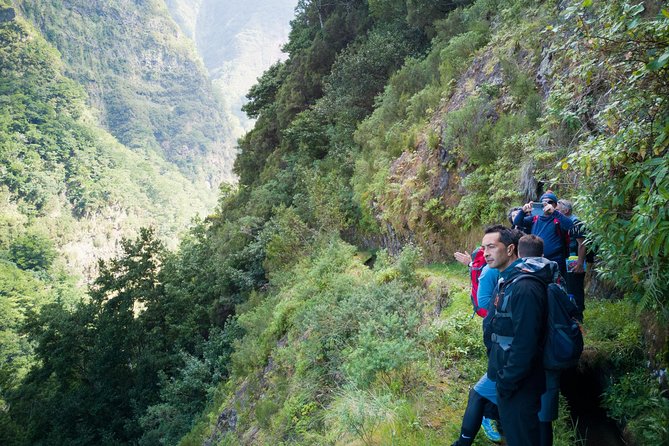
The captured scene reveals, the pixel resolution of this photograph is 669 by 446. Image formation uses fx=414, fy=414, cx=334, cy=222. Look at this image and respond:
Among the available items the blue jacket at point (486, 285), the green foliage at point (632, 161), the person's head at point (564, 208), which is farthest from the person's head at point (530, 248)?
the person's head at point (564, 208)

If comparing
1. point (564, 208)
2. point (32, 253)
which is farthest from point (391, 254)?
point (32, 253)

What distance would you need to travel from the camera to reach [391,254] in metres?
10.6

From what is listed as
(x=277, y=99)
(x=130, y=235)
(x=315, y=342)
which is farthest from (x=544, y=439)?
(x=130, y=235)

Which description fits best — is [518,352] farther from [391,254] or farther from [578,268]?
[391,254]

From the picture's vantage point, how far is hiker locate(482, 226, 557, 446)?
244 cm

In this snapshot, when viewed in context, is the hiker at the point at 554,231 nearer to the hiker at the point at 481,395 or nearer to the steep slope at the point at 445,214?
the steep slope at the point at 445,214

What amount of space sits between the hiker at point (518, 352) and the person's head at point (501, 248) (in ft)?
0.46

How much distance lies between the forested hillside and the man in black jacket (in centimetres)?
73

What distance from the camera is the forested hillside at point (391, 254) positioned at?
10.3 feet

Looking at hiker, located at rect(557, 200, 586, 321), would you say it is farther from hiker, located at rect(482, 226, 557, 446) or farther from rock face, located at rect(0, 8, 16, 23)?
rock face, located at rect(0, 8, 16, 23)

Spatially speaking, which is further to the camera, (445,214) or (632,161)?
(445,214)

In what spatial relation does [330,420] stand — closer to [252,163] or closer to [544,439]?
[544,439]

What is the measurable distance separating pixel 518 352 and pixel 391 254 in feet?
26.8

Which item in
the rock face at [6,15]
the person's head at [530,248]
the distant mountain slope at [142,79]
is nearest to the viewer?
the person's head at [530,248]
